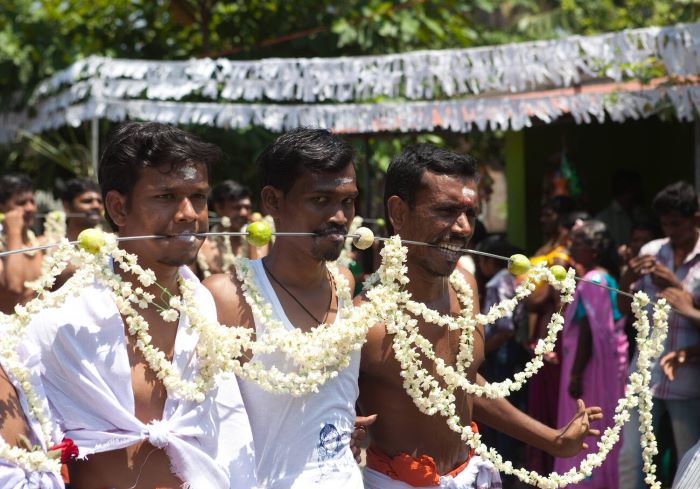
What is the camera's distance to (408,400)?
380cm

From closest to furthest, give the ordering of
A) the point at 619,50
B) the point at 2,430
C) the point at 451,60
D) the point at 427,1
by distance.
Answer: the point at 2,430 < the point at 619,50 < the point at 451,60 < the point at 427,1

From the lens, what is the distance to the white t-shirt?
335cm

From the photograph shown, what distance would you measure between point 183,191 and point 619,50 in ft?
16.6

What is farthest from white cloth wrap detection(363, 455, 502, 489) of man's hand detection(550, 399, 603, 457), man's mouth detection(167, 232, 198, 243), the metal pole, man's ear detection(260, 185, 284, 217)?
the metal pole

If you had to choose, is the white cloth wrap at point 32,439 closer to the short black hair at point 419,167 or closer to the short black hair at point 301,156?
the short black hair at point 301,156

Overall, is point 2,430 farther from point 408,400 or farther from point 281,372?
point 408,400

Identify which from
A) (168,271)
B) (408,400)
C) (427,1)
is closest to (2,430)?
(168,271)

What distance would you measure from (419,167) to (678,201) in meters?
2.97

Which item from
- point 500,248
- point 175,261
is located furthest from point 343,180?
point 500,248

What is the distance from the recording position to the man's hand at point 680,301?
5875 millimetres

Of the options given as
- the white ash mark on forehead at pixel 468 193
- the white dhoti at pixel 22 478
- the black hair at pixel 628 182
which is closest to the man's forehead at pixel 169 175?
the white dhoti at pixel 22 478

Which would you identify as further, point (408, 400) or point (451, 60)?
point (451, 60)

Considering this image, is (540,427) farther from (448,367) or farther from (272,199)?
(272,199)

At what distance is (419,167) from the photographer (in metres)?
3.96
